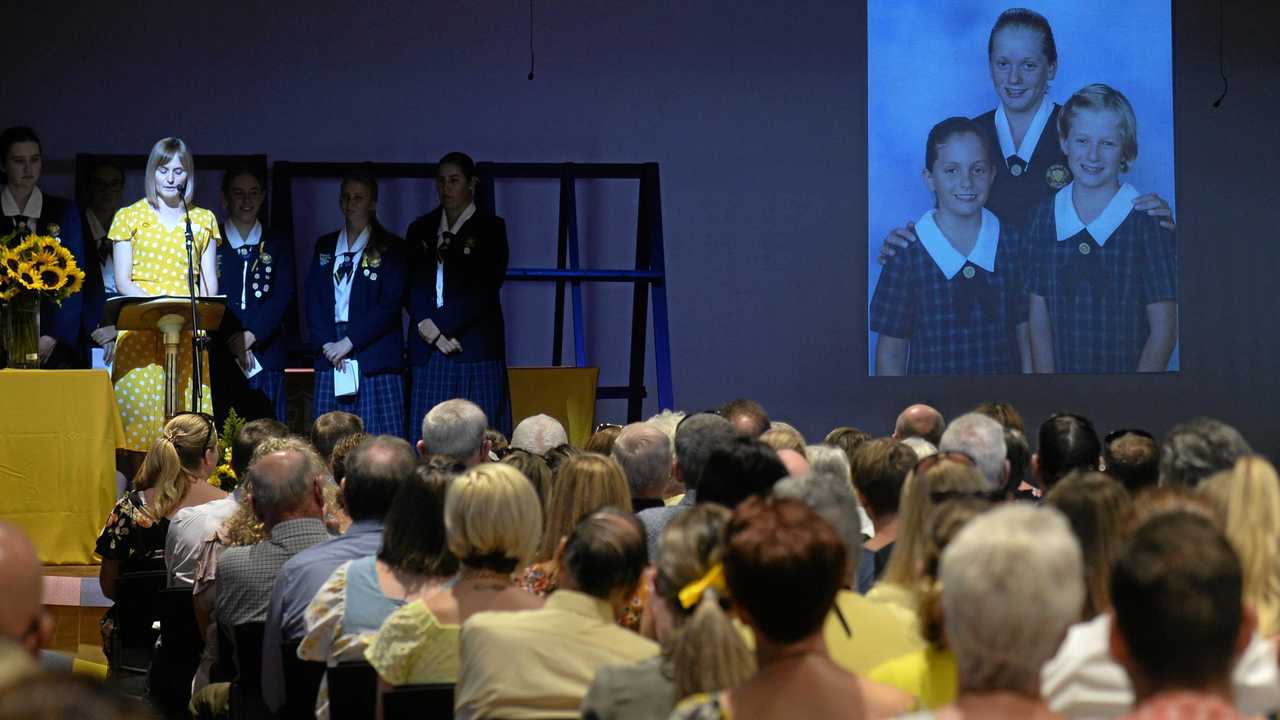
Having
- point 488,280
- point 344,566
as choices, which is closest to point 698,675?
point 344,566

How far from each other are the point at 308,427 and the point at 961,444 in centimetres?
454

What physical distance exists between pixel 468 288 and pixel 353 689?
4.13 metres

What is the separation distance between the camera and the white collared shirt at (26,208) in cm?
629

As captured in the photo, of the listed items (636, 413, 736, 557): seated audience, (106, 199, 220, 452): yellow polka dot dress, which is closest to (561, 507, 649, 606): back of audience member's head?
(636, 413, 736, 557): seated audience

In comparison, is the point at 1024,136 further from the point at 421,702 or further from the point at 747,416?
the point at 421,702

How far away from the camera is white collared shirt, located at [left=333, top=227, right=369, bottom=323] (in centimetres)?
704

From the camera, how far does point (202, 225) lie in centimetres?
598

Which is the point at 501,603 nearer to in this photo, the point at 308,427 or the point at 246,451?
the point at 246,451

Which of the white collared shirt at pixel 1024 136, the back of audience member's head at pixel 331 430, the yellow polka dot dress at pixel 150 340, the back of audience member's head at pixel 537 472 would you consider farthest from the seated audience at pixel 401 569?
the white collared shirt at pixel 1024 136

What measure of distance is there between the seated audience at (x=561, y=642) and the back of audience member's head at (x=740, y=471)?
0.53 metres

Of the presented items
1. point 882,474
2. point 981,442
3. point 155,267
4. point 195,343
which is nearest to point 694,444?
point 882,474

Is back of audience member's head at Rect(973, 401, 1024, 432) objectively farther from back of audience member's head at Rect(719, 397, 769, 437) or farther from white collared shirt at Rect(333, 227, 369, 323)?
white collared shirt at Rect(333, 227, 369, 323)

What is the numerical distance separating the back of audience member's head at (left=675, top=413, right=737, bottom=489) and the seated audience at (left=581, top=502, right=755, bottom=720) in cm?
125

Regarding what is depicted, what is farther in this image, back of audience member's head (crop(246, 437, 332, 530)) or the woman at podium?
the woman at podium
